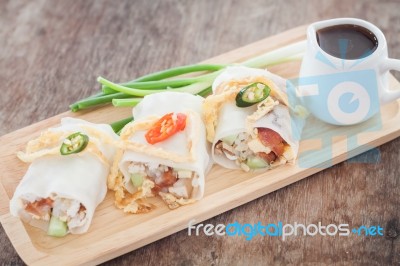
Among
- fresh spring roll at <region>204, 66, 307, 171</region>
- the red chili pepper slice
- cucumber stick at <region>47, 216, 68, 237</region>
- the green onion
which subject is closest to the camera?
cucumber stick at <region>47, 216, 68, 237</region>

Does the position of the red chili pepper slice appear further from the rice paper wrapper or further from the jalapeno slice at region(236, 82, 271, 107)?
the jalapeno slice at region(236, 82, 271, 107)

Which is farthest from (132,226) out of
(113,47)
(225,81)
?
(113,47)

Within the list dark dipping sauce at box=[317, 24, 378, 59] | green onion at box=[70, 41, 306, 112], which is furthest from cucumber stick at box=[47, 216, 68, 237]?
dark dipping sauce at box=[317, 24, 378, 59]

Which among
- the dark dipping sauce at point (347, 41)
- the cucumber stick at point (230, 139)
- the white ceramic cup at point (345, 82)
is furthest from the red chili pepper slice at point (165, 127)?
the dark dipping sauce at point (347, 41)

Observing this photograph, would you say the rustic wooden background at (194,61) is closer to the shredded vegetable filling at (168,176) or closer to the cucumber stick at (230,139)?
the shredded vegetable filling at (168,176)

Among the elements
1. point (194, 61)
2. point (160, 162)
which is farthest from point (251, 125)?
point (194, 61)

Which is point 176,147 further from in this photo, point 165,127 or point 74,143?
point 74,143
